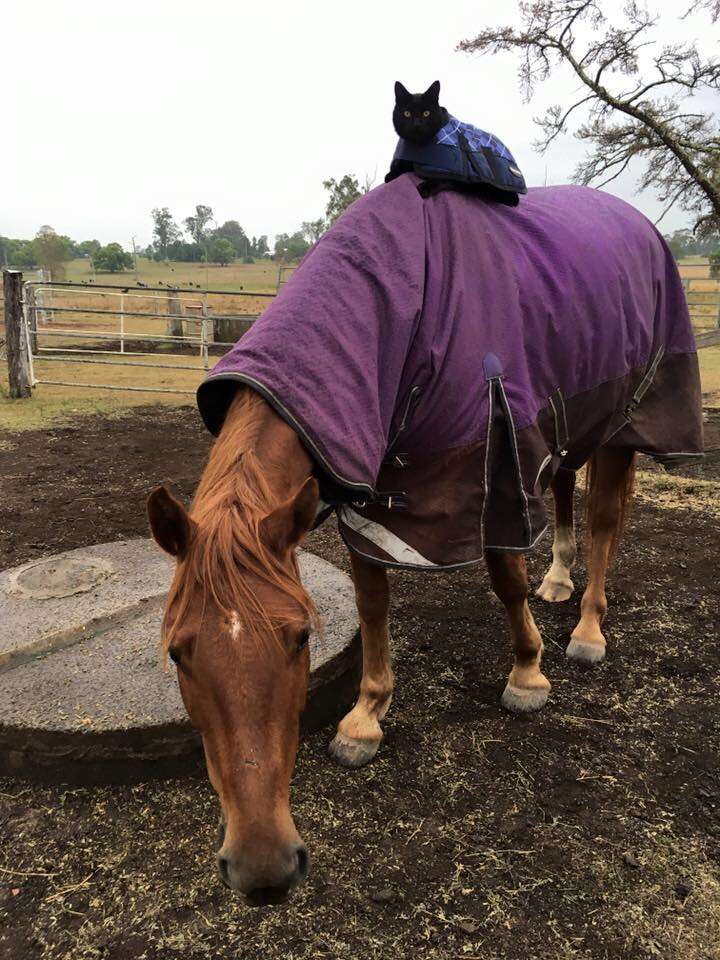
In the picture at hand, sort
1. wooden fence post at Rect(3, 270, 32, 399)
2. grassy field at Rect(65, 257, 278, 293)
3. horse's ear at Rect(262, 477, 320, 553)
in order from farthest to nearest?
grassy field at Rect(65, 257, 278, 293) < wooden fence post at Rect(3, 270, 32, 399) < horse's ear at Rect(262, 477, 320, 553)

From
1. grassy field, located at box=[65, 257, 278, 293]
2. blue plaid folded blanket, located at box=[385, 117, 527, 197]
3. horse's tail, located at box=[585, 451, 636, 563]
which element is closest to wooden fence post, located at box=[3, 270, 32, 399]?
blue plaid folded blanket, located at box=[385, 117, 527, 197]

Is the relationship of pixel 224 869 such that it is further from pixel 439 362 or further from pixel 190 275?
pixel 190 275

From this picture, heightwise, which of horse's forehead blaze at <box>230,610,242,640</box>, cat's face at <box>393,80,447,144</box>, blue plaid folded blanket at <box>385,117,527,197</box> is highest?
cat's face at <box>393,80,447,144</box>

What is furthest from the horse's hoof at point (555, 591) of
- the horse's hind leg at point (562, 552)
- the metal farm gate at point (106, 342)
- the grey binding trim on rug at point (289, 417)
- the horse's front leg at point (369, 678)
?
the metal farm gate at point (106, 342)

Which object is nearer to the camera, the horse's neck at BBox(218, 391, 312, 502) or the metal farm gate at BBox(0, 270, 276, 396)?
the horse's neck at BBox(218, 391, 312, 502)

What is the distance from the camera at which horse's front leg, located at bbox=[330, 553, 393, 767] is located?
2445mm

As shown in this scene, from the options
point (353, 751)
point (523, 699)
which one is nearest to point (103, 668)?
point (353, 751)

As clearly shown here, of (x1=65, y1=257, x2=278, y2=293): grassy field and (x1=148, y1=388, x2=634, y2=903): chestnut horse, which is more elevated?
(x1=65, y1=257, x2=278, y2=293): grassy field

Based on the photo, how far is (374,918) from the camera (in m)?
1.80

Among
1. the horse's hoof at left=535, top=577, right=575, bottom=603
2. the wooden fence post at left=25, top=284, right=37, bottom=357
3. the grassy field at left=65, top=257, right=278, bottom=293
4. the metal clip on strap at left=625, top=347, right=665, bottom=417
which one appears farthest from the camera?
the grassy field at left=65, top=257, right=278, bottom=293

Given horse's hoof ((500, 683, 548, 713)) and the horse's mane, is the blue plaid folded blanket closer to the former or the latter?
the horse's mane

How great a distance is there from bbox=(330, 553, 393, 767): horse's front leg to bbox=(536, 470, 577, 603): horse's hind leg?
152cm

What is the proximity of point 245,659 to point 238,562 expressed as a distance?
0.20 m

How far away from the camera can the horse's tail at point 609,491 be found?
3.37 m
